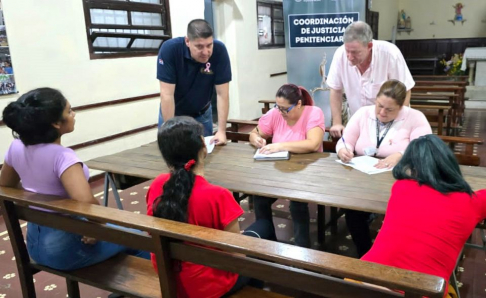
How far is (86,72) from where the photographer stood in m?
4.16

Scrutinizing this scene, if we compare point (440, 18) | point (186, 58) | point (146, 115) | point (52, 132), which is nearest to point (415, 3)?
point (440, 18)

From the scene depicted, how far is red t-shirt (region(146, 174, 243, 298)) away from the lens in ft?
4.32

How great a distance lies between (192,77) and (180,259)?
1677 mm

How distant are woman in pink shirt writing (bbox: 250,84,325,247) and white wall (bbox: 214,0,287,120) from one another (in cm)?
397

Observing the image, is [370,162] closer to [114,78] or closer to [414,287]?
[414,287]

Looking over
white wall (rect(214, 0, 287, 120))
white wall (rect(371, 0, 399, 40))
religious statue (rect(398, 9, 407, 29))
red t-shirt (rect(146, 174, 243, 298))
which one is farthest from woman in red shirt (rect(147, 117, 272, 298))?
religious statue (rect(398, 9, 407, 29))

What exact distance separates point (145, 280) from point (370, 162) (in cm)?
125

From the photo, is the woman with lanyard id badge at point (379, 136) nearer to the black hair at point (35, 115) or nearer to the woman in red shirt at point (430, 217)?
the woman in red shirt at point (430, 217)

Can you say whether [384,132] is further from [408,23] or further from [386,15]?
[408,23]

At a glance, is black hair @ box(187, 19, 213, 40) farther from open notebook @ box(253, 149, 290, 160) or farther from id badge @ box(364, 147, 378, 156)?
id badge @ box(364, 147, 378, 156)

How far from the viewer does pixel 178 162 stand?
136 centimetres

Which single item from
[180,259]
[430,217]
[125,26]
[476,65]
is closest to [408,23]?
[476,65]

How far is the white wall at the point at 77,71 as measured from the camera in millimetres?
3588

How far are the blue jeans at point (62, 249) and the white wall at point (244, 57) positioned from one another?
16.5ft
